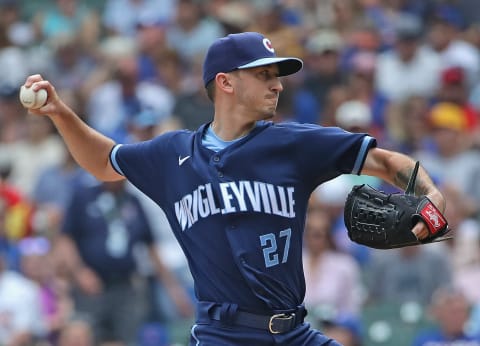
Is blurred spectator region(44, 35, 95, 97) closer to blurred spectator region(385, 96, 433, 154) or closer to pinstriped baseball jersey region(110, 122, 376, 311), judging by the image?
blurred spectator region(385, 96, 433, 154)

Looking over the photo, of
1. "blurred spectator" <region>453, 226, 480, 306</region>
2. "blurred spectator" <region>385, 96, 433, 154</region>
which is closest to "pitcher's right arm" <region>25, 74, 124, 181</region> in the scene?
"blurred spectator" <region>453, 226, 480, 306</region>

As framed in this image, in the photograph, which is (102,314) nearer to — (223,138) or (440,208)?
(223,138)

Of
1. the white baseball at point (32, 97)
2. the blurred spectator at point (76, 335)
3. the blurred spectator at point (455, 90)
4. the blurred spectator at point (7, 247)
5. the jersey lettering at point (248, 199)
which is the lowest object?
the blurred spectator at point (76, 335)

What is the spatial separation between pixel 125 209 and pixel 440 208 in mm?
5151

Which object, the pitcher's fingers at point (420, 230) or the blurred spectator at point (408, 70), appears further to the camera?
the blurred spectator at point (408, 70)

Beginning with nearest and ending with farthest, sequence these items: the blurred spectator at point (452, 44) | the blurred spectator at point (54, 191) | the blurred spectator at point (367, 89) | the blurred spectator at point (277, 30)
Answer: the blurred spectator at point (54, 191) < the blurred spectator at point (367, 89) < the blurred spectator at point (452, 44) < the blurred spectator at point (277, 30)

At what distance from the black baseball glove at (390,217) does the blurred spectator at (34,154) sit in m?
6.86

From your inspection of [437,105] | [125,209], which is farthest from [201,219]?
[437,105]

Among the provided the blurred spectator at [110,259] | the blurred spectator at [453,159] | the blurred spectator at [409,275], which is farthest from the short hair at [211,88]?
the blurred spectator at [453,159]

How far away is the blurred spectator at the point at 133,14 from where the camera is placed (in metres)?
13.8

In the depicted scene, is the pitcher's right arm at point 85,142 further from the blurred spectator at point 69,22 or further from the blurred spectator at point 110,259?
the blurred spectator at point 69,22

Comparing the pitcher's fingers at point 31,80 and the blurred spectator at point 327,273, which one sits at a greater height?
the pitcher's fingers at point 31,80

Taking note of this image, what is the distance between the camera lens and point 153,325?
9062 millimetres

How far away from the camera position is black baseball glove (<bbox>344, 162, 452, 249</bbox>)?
4.43m
